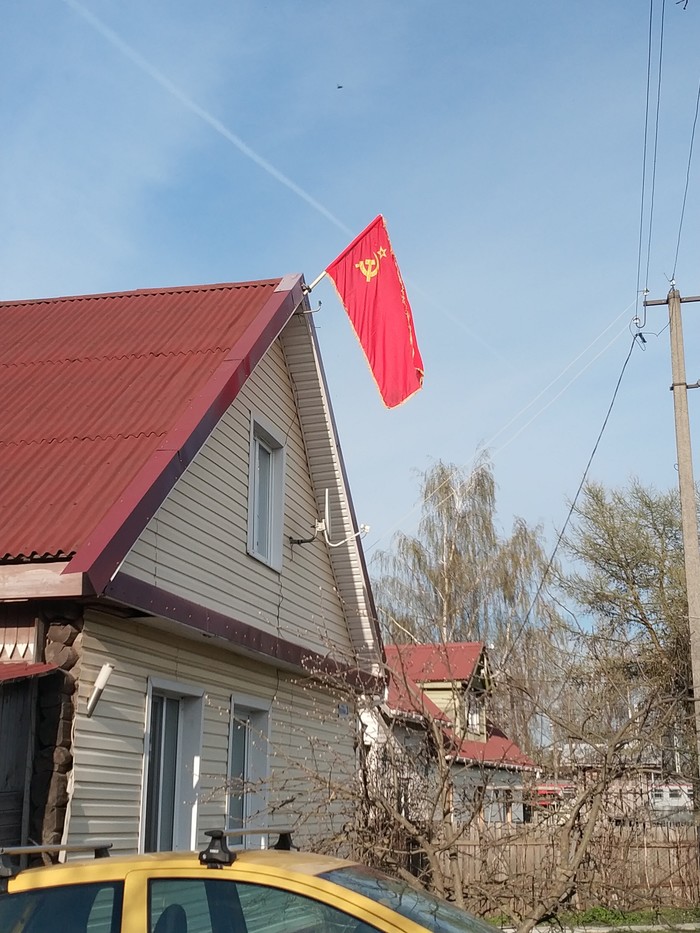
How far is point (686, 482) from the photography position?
629 inches

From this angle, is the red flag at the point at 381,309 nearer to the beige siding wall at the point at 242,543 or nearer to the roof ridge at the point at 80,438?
the beige siding wall at the point at 242,543

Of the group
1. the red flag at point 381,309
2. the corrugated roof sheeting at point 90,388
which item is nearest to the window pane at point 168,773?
the corrugated roof sheeting at point 90,388

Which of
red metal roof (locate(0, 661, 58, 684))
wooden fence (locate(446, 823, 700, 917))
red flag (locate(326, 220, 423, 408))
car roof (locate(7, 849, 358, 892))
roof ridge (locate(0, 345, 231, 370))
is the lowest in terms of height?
wooden fence (locate(446, 823, 700, 917))

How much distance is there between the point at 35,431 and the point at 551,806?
214 inches

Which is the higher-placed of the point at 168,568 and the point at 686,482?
the point at 686,482

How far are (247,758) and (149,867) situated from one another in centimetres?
735

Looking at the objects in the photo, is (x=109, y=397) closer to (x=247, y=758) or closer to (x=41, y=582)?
(x=41, y=582)

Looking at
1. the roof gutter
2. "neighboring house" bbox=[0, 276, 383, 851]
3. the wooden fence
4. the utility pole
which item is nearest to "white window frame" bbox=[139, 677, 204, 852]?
"neighboring house" bbox=[0, 276, 383, 851]

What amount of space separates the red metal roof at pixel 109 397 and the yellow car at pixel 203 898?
3308 millimetres

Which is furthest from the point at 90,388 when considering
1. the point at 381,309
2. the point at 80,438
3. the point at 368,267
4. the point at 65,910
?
the point at 65,910

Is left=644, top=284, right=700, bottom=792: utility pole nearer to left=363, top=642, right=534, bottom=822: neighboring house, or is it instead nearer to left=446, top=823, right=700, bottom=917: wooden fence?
left=446, top=823, right=700, bottom=917: wooden fence

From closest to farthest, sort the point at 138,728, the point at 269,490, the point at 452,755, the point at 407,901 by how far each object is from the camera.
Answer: the point at 407,901 → the point at 452,755 → the point at 138,728 → the point at 269,490

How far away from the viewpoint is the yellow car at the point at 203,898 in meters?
3.77

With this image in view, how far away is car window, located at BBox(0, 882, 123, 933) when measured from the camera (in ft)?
12.9
